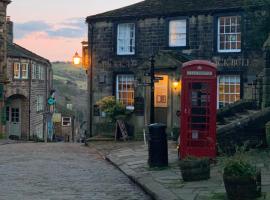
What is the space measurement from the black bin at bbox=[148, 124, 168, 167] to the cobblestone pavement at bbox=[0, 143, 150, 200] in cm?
96

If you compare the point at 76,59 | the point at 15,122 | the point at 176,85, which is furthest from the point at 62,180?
the point at 15,122

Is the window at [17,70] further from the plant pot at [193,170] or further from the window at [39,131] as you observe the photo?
the plant pot at [193,170]

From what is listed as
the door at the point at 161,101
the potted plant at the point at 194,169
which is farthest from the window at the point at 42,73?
the potted plant at the point at 194,169

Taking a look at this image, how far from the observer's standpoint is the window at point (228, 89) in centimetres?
2458

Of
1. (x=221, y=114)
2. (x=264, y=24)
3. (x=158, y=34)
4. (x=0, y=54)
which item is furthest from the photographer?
(x=0, y=54)

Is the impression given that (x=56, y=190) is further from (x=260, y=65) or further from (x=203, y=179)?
(x=260, y=65)

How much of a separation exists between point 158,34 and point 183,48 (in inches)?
61.2

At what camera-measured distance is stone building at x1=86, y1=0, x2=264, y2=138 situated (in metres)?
22.9

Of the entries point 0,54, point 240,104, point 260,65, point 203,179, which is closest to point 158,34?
point 260,65

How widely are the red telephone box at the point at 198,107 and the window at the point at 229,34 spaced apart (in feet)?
40.7

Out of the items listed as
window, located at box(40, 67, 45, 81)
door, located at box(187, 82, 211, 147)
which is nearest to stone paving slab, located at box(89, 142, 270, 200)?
door, located at box(187, 82, 211, 147)

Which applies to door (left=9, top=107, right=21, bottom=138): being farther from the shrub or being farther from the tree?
the tree

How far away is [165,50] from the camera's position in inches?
998

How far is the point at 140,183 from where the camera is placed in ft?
33.8
